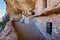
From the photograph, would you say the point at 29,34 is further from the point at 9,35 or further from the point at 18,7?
the point at 18,7

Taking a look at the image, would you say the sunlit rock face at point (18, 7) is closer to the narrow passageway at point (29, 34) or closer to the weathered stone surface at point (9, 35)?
the narrow passageway at point (29, 34)

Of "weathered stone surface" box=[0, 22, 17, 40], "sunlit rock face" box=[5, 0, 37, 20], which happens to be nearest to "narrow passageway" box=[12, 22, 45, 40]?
"weathered stone surface" box=[0, 22, 17, 40]

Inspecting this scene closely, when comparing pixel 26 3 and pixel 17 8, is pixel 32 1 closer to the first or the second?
pixel 26 3

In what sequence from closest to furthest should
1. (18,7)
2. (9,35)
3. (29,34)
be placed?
1. (9,35)
2. (29,34)
3. (18,7)

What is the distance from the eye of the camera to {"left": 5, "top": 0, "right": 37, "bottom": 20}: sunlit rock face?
1505cm

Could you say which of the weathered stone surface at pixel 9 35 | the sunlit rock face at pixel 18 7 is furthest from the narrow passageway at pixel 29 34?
the sunlit rock face at pixel 18 7

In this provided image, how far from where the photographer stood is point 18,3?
54.7 feet

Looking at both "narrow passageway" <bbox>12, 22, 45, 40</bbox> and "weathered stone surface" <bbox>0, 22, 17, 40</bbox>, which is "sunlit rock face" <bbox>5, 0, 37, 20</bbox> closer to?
"narrow passageway" <bbox>12, 22, 45, 40</bbox>

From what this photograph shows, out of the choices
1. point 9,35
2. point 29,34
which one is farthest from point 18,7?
point 9,35

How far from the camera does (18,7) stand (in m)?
17.2

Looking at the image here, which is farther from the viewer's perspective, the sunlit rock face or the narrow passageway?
the sunlit rock face

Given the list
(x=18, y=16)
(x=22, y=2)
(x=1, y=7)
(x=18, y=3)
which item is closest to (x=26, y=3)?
(x=22, y=2)

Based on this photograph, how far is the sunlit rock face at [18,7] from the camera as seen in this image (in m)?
15.1

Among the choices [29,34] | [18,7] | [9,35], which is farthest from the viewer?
[18,7]
